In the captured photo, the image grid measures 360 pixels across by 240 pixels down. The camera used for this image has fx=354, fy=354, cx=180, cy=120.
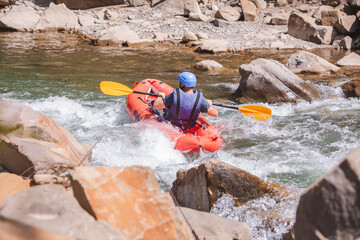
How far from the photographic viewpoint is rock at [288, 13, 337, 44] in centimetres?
1284

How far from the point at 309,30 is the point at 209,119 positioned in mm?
8723

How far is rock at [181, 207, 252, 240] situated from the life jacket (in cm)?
237

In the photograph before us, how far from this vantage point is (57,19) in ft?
47.2

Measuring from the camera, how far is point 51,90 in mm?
7074

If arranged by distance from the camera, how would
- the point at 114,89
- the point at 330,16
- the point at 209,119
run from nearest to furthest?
the point at 114,89 < the point at 209,119 < the point at 330,16

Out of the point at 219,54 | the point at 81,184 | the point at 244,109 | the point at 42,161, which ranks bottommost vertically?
the point at 219,54

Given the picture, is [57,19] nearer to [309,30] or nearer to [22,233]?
[309,30]

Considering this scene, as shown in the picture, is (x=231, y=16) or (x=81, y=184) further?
(x=231, y=16)

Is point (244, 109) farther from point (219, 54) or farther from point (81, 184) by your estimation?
point (219, 54)

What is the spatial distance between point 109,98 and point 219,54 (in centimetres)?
528

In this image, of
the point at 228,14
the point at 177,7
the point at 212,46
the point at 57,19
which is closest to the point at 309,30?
the point at 228,14

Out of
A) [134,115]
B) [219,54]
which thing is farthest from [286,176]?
[219,54]

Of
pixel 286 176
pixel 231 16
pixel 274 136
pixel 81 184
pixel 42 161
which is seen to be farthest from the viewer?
pixel 231 16

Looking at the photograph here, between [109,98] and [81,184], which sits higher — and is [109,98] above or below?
below
